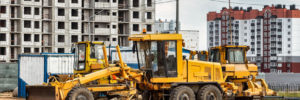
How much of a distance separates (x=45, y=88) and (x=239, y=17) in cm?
15138

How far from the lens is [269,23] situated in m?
161

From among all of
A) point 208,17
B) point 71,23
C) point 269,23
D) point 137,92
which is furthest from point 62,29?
point 208,17

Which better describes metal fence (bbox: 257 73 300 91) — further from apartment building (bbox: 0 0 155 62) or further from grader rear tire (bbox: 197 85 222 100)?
apartment building (bbox: 0 0 155 62)

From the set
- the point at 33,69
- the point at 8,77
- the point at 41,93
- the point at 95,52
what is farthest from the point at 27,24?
the point at 41,93

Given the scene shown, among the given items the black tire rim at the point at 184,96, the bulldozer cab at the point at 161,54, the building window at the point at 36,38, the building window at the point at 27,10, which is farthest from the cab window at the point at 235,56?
the building window at the point at 36,38

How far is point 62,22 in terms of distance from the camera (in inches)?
3514

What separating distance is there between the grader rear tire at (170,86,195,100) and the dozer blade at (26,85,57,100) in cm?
520

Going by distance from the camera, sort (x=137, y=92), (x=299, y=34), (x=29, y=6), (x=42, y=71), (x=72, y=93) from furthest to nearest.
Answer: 1. (x=299, y=34)
2. (x=29, y=6)
3. (x=42, y=71)
4. (x=137, y=92)
5. (x=72, y=93)

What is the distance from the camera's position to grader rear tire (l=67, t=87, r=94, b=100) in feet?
76.4

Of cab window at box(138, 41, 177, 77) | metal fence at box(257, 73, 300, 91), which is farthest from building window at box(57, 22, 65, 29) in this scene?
cab window at box(138, 41, 177, 77)

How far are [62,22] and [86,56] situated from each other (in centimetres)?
5830

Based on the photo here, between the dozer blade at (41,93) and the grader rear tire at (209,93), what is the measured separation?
6.56 metres

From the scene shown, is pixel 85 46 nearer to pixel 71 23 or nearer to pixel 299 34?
pixel 71 23

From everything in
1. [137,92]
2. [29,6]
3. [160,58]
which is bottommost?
[137,92]
